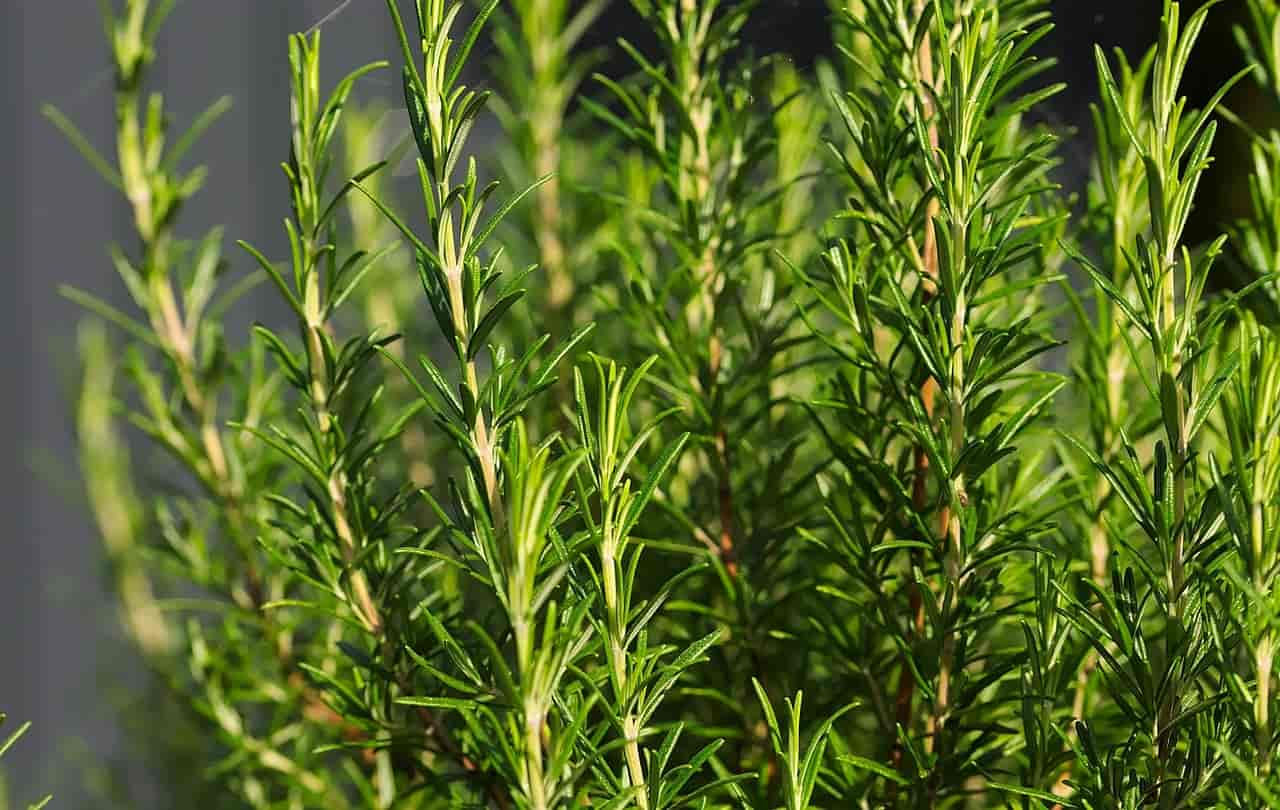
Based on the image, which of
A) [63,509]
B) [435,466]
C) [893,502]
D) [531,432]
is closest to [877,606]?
[893,502]

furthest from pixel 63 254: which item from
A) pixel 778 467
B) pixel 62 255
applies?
pixel 778 467

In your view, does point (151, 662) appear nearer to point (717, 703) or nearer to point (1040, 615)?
point (717, 703)

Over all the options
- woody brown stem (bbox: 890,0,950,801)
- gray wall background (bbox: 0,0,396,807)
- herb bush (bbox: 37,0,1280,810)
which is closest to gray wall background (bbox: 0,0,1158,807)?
gray wall background (bbox: 0,0,396,807)

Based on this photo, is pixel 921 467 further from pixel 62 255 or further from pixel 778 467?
pixel 62 255

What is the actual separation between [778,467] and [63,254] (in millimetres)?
759

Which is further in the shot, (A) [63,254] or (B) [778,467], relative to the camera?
(A) [63,254]

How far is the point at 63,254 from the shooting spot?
954 mm

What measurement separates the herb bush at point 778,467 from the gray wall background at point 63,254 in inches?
9.9

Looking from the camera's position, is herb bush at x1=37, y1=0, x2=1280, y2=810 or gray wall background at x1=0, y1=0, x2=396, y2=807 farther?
gray wall background at x1=0, y1=0, x2=396, y2=807

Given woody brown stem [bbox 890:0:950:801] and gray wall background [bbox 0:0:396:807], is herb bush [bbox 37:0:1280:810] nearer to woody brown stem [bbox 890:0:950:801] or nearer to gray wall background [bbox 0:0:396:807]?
woody brown stem [bbox 890:0:950:801]

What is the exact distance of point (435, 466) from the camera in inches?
25.0

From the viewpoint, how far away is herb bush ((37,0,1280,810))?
277 millimetres

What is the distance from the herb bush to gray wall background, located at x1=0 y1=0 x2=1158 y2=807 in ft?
0.82

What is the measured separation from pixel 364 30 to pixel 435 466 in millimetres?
220
